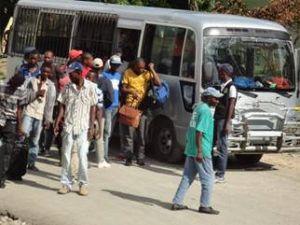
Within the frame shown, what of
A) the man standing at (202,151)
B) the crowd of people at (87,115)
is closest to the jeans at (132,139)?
the crowd of people at (87,115)

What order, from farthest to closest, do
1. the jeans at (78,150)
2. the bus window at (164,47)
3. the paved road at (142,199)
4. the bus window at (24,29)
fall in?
the bus window at (24,29), the bus window at (164,47), the jeans at (78,150), the paved road at (142,199)

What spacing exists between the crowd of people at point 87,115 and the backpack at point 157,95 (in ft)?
0.31

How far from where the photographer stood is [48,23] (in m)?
15.6

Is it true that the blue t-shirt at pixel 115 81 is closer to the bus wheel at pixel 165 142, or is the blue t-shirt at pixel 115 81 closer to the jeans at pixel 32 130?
the bus wheel at pixel 165 142

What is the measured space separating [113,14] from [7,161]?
4801mm

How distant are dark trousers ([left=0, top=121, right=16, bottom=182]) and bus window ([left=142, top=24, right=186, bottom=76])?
3411 millimetres

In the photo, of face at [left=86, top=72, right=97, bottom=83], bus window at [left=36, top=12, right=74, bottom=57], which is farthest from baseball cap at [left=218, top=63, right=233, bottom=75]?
bus window at [left=36, top=12, right=74, bottom=57]

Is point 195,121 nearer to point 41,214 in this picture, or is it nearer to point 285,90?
point 41,214

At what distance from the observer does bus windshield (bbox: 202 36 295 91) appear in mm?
11758

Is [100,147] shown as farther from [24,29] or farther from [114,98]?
[24,29]

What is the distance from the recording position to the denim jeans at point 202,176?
8.77 metres

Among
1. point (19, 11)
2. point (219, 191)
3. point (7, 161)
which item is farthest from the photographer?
point (19, 11)

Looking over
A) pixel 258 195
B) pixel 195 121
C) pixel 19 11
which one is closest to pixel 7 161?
pixel 195 121

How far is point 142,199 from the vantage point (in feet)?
31.4
